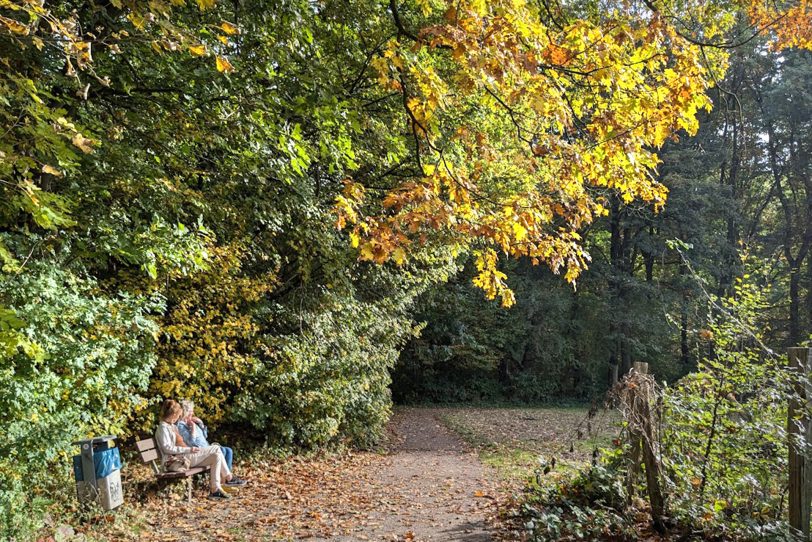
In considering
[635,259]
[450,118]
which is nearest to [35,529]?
[450,118]

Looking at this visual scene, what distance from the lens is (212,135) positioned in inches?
273

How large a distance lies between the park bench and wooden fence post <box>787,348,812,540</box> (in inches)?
239

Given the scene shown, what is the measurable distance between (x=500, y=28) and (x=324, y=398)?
822 centimetres

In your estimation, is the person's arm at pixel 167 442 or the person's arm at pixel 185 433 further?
the person's arm at pixel 185 433

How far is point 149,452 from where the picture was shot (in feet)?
22.6

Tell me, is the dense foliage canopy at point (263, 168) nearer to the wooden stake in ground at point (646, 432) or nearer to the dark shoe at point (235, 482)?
the wooden stake in ground at point (646, 432)

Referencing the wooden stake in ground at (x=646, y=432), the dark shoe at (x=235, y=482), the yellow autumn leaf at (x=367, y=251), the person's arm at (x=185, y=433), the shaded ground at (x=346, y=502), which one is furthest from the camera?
the dark shoe at (x=235, y=482)

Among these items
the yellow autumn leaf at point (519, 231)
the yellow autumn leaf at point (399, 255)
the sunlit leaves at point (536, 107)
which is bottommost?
the yellow autumn leaf at point (399, 255)

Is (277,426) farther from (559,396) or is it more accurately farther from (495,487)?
(559,396)

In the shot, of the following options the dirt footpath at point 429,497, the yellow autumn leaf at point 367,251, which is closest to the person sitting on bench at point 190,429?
the dirt footpath at point 429,497

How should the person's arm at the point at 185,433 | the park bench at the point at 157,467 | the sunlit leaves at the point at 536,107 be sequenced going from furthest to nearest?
the person's arm at the point at 185,433
the park bench at the point at 157,467
the sunlit leaves at the point at 536,107

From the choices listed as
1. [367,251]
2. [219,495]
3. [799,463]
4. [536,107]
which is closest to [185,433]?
[219,495]

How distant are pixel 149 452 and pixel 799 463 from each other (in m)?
6.61

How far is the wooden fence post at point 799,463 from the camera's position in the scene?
13.2ft
